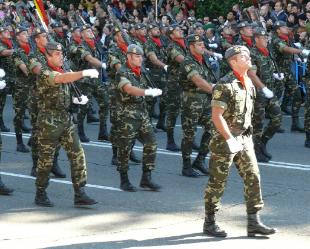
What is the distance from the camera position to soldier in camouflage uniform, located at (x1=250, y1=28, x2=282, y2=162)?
1201 centimetres

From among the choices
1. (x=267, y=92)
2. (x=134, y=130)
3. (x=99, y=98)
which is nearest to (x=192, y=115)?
(x=267, y=92)

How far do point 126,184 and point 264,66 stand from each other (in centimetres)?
339

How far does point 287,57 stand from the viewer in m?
14.1

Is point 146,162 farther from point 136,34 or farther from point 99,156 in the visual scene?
point 136,34

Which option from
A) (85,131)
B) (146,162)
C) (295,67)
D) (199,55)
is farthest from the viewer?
(295,67)

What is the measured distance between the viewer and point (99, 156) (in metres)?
12.9

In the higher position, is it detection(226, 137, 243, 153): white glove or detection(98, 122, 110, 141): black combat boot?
detection(226, 137, 243, 153): white glove

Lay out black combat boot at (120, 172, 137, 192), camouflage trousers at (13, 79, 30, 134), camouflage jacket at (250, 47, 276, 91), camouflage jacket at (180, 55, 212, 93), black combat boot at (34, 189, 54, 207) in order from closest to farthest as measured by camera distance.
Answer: black combat boot at (34, 189, 54, 207) < black combat boot at (120, 172, 137, 192) < camouflage jacket at (180, 55, 212, 93) < camouflage jacket at (250, 47, 276, 91) < camouflage trousers at (13, 79, 30, 134)

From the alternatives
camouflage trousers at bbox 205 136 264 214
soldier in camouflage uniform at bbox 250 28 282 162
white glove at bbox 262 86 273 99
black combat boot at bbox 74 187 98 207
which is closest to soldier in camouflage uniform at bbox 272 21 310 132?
soldier in camouflage uniform at bbox 250 28 282 162

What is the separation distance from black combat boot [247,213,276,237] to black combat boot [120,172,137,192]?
8.56 feet

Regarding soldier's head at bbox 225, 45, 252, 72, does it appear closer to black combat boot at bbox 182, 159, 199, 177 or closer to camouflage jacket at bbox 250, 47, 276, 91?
black combat boot at bbox 182, 159, 199, 177

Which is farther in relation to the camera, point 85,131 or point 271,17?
point 271,17

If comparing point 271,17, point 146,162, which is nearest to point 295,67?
point 271,17

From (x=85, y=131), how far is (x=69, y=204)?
580cm
